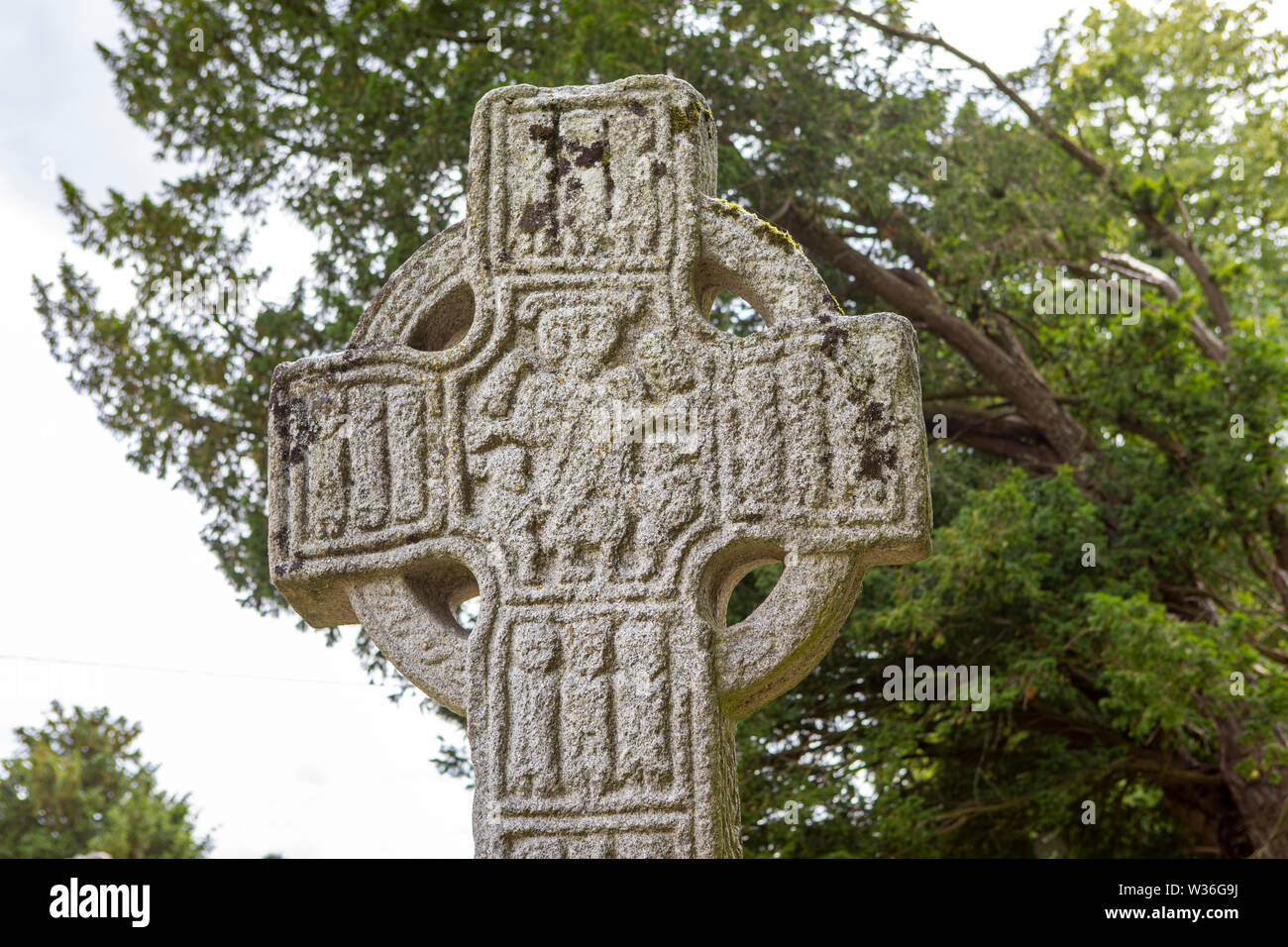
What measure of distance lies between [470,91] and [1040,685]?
4969mm

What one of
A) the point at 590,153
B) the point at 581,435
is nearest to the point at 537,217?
the point at 590,153

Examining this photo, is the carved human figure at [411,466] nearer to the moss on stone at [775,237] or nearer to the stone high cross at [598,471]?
the stone high cross at [598,471]

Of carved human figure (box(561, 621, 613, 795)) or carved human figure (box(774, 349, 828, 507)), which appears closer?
carved human figure (box(561, 621, 613, 795))

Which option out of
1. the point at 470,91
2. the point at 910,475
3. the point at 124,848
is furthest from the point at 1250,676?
the point at 124,848

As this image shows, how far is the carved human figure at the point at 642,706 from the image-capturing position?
2781 mm

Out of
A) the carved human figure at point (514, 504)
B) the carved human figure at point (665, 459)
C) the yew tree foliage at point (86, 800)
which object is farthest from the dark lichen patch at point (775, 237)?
the yew tree foliage at point (86, 800)

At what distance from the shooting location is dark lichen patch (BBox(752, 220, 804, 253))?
307 centimetres

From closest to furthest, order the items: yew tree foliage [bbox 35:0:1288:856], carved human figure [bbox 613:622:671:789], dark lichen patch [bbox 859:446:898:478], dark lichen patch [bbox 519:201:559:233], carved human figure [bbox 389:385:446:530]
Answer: carved human figure [bbox 613:622:671:789], dark lichen patch [bbox 859:446:898:478], carved human figure [bbox 389:385:446:530], dark lichen patch [bbox 519:201:559:233], yew tree foliage [bbox 35:0:1288:856]

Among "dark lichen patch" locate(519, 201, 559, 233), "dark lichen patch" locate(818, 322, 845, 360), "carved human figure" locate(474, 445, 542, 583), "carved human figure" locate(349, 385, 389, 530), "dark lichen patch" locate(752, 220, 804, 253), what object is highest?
"dark lichen patch" locate(519, 201, 559, 233)

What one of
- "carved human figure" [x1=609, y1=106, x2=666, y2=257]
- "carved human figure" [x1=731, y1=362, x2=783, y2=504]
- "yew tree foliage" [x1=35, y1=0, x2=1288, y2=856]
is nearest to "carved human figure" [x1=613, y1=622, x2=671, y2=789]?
"carved human figure" [x1=731, y1=362, x2=783, y2=504]

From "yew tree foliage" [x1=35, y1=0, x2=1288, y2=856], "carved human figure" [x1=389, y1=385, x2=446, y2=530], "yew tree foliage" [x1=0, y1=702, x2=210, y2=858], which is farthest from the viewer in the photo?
"yew tree foliage" [x1=0, y1=702, x2=210, y2=858]

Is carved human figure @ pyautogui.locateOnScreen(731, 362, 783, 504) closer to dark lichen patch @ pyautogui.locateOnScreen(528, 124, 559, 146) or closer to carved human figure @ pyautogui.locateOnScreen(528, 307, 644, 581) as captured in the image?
carved human figure @ pyautogui.locateOnScreen(528, 307, 644, 581)

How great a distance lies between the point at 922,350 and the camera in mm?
9953

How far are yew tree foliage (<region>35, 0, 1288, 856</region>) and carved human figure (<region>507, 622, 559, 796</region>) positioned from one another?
495cm
